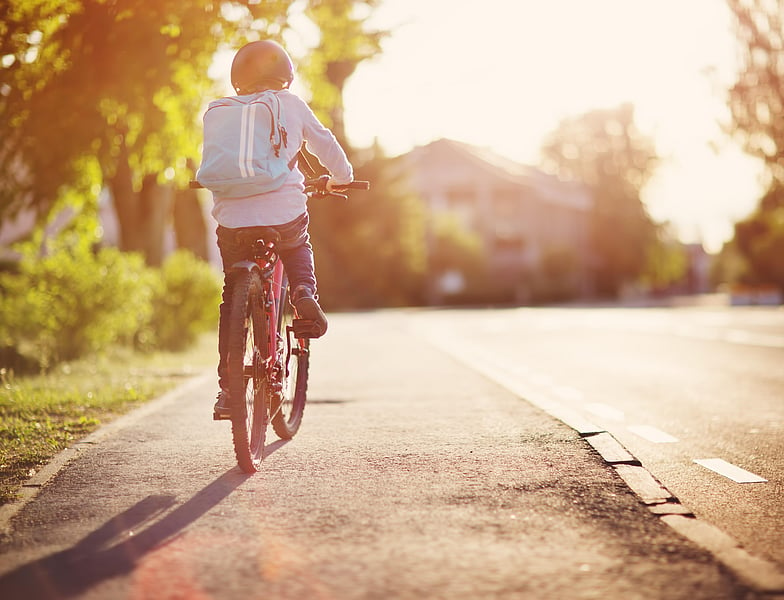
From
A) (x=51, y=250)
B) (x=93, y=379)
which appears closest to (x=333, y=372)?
(x=93, y=379)

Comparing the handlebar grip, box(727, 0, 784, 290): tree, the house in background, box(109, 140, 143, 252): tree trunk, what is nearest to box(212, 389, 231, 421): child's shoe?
the handlebar grip

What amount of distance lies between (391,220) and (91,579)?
4364cm

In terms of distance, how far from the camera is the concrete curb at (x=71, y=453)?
4.44 m

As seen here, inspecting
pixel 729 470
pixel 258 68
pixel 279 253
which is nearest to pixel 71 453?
pixel 279 253

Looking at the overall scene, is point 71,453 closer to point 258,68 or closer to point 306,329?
point 306,329

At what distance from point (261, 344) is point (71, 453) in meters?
1.36

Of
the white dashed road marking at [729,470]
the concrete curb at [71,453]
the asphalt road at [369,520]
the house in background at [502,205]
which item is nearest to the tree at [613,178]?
the house in background at [502,205]

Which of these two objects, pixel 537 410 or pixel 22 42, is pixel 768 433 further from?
pixel 22 42

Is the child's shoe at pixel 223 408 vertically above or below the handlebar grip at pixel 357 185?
below

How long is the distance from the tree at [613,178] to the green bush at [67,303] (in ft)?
217

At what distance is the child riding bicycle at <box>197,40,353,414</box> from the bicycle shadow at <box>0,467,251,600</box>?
1.04 metres

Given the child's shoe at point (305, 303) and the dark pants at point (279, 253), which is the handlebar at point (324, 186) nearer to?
the dark pants at point (279, 253)

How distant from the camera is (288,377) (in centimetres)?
599

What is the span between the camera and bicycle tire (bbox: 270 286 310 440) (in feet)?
18.7
